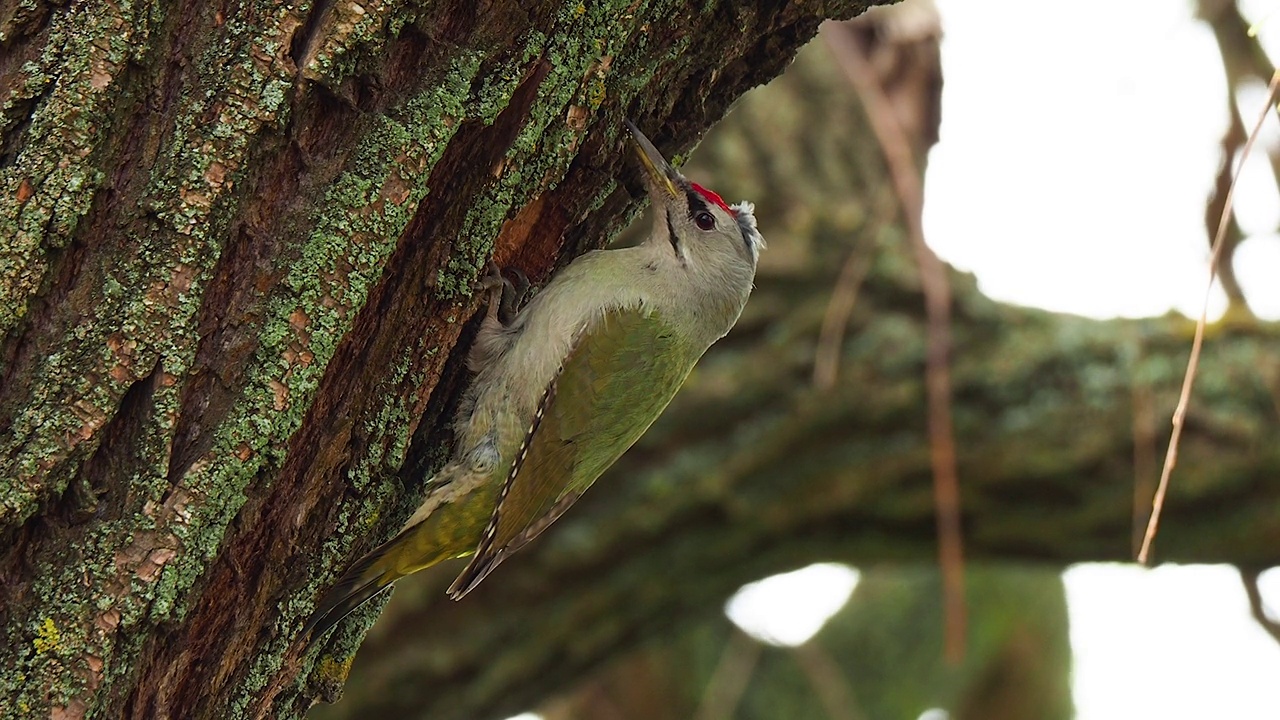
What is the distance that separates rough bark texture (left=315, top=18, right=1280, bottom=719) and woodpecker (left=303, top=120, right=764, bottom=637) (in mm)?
664

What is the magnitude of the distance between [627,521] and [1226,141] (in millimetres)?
2327

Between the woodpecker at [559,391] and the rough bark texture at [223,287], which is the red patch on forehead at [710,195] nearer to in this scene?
the woodpecker at [559,391]

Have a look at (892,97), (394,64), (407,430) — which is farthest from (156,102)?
(892,97)

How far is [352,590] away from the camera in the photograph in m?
2.49

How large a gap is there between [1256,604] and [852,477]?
1369 millimetres

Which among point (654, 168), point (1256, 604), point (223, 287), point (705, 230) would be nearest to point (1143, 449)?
point (1256, 604)

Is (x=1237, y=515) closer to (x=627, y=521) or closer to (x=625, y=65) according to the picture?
(x=627, y=521)

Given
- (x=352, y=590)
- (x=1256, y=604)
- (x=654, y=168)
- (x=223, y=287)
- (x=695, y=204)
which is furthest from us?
(x=1256, y=604)

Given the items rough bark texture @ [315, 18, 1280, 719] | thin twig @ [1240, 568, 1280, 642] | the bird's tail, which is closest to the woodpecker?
the bird's tail

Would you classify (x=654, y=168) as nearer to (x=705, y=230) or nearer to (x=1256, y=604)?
(x=705, y=230)

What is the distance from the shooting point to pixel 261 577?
205 centimetres

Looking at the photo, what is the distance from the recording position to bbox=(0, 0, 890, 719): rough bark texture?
1806 mm

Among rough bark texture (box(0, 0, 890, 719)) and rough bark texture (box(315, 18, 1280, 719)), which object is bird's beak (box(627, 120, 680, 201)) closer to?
rough bark texture (box(0, 0, 890, 719))

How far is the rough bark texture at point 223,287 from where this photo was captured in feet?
5.92
